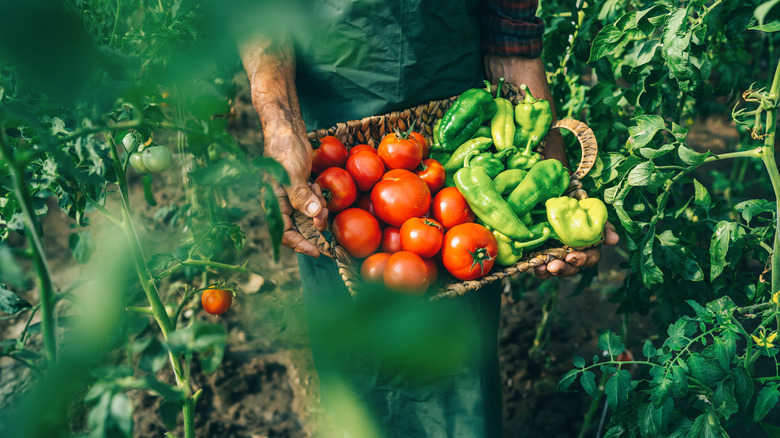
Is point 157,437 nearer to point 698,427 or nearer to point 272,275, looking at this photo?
point 272,275

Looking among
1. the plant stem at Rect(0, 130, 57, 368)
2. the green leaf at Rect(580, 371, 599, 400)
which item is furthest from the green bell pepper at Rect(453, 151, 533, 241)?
the plant stem at Rect(0, 130, 57, 368)

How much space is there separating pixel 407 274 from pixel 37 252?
95 cm

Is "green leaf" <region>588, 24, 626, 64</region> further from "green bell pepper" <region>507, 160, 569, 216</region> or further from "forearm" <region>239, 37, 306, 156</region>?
"forearm" <region>239, 37, 306, 156</region>

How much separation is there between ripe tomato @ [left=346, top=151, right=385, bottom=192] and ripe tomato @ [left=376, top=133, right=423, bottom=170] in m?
0.04

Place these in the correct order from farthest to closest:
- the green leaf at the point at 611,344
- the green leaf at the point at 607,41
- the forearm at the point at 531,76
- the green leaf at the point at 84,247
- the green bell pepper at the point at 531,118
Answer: the forearm at the point at 531,76, the green bell pepper at the point at 531,118, the green leaf at the point at 607,41, the green leaf at the point at 611,344, the green leaf at the point at 84,247

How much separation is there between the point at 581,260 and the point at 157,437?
75.2 inches

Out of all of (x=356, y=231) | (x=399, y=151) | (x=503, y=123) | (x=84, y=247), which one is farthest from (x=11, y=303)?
(x=503, y=123)

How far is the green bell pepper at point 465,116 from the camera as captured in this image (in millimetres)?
1726

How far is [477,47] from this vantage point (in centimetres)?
184

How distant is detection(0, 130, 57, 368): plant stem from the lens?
55 centimetres

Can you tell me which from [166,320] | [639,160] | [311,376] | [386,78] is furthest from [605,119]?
[311,376]

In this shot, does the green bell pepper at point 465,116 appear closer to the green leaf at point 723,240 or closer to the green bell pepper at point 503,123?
the green bell pepper at point 503,123

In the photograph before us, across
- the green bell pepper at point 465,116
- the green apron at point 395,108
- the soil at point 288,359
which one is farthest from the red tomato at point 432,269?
the soil at point 288,359

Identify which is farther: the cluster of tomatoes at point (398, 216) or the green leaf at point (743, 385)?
the cluster of tomatoes at point (398, 216)
